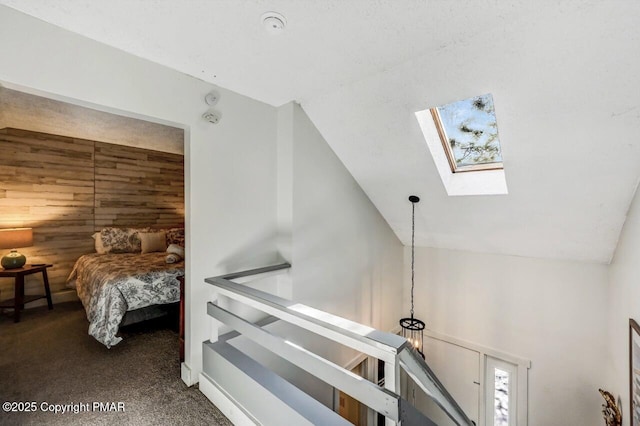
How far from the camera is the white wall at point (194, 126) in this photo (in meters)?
1.42

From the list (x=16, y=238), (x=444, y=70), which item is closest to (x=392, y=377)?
(x=444, y=70)

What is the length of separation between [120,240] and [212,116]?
3.32m

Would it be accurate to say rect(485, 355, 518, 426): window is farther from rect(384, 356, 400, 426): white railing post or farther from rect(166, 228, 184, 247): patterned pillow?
rect(166, 228, 184, 247): patterned pillow

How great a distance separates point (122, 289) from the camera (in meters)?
2.59

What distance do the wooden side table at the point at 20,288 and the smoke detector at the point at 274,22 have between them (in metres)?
3.93

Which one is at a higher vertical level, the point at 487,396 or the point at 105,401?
the point at 105,401

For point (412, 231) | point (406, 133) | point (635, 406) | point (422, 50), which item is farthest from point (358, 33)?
Answer: point (635, 406)

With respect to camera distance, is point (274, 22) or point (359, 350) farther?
point (274, 22)

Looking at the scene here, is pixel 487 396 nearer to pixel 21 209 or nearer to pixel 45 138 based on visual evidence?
pixel 21 209

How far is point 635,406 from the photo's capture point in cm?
197

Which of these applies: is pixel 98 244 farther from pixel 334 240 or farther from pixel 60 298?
pixel 334 240

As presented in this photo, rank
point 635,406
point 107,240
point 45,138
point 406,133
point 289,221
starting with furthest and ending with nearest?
point 107,240
point 45,138
point 289,221
point 406,133
point 635,406

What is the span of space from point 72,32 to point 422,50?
6.37 feet

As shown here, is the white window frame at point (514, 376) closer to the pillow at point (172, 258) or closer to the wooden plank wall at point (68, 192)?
the pillow at point (172, 258)
